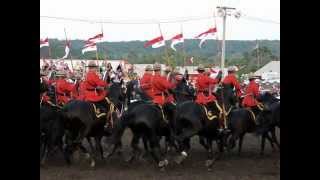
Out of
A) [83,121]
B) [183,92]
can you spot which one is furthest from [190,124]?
[183,92]

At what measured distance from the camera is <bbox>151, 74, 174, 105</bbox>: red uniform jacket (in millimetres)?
12086

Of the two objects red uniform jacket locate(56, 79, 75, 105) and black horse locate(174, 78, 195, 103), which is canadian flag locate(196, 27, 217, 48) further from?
red uniform jacket locate(56, 79, 75, 105)

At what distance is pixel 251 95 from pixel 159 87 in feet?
9.97

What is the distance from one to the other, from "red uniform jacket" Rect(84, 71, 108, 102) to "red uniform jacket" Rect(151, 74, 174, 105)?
3.75 feet

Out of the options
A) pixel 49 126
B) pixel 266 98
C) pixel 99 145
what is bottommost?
pixel 99 145

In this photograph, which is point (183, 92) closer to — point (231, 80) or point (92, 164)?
point (231, 80)

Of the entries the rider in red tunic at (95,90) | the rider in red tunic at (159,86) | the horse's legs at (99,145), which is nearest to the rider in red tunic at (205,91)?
the rider in red tunic at (159,86)

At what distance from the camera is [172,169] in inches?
469

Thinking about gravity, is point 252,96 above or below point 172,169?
above

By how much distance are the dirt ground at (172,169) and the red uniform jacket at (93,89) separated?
Answer: 57.4 inches
